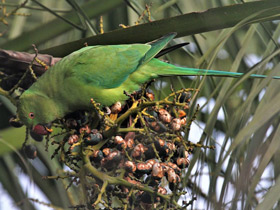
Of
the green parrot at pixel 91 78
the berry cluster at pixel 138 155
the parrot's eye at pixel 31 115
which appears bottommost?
the berry cluster at pixel 138 155

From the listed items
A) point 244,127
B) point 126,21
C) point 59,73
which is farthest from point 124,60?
point 244,127

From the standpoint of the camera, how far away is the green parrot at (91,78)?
1.85 metres

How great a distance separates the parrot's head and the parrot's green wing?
0.21 m

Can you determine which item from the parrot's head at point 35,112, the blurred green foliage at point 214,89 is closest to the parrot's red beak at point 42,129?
the parrot's head at point 35,112

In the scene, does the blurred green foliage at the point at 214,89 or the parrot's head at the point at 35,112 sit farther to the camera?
the parrot's head at the point at 35,112

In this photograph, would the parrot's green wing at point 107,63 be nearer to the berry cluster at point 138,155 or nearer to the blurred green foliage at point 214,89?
the blurred green foliage at point 214,89

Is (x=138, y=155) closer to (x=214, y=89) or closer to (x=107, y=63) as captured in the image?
(x=214, y=89)

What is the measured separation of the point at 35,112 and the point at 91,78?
313 millimetres

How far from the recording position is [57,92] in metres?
2.02

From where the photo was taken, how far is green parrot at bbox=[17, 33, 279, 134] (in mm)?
1850

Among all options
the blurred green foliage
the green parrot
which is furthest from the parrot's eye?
the blurred green foliage

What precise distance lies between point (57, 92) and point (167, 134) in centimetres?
72

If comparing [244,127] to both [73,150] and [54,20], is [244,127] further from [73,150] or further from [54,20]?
[54,20]

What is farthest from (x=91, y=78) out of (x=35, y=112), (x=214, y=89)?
(x=214, y=89)
